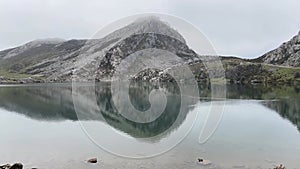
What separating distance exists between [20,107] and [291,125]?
213 ft

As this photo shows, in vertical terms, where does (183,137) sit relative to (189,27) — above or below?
below

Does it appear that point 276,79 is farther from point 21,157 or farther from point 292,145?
point 21,157

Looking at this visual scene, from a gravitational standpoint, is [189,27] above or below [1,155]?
above

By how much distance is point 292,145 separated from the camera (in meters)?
42.9

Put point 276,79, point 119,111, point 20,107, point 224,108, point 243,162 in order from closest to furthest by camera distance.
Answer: point 243,162, point 119,111, point 224,108, point 20,107, point 276,79

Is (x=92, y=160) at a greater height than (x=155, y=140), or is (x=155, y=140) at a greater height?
(x=155, y=140)

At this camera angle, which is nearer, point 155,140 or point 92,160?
point 92,160

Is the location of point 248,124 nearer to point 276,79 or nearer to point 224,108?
point 224,108

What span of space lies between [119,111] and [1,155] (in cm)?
3094

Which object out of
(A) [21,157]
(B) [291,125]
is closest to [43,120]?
(A) [21,157]

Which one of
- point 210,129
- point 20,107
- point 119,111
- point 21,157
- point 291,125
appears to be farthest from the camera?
point 20,107

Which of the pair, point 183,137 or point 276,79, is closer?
point 183,137

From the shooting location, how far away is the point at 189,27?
27938mm

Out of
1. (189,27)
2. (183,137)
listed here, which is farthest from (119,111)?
(189,27)
